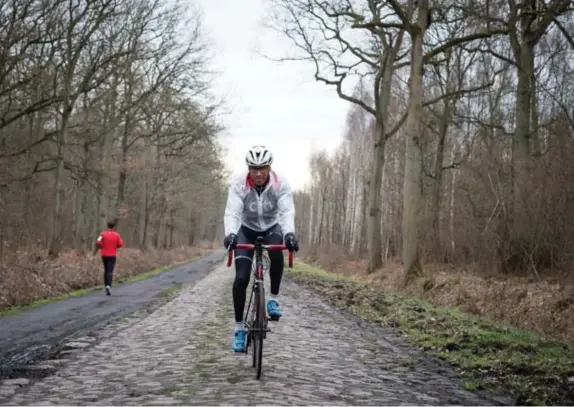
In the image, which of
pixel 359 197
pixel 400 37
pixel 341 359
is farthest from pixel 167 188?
pixel 341 359

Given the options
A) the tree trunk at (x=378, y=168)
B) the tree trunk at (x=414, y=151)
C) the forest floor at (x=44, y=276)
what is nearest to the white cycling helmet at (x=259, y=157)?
the forest floor at (x=44, y=276)

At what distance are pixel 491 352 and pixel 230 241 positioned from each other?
4.05 metres

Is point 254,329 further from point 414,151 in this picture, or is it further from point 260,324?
point 414,151

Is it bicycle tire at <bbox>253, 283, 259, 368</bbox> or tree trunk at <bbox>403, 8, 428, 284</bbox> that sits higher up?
tree trunk at <bbox>403, 8, 428, 284</bbox>

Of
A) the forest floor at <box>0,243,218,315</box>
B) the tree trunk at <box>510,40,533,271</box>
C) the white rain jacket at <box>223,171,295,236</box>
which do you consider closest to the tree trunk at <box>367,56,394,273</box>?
the tree trunk at <box>510,40,533,271</box>

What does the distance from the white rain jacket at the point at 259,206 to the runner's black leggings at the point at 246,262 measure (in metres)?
0.09

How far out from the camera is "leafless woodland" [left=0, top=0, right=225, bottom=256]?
2353cm

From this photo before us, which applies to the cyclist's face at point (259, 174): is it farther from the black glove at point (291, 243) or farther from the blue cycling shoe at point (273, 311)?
the blue cycling shoe at point (273, 311)

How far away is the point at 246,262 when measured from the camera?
7.15 m

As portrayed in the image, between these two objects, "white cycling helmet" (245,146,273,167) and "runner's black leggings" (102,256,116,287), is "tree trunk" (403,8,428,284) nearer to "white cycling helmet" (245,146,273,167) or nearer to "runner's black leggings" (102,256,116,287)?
"runner's black leggings" (102,256,116,287)

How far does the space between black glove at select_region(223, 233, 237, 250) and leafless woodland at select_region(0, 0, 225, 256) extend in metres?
14.9

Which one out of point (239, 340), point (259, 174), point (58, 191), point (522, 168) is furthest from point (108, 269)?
point (259, 174)

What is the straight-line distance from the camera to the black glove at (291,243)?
22.1 feet

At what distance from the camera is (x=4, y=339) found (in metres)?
9.60
